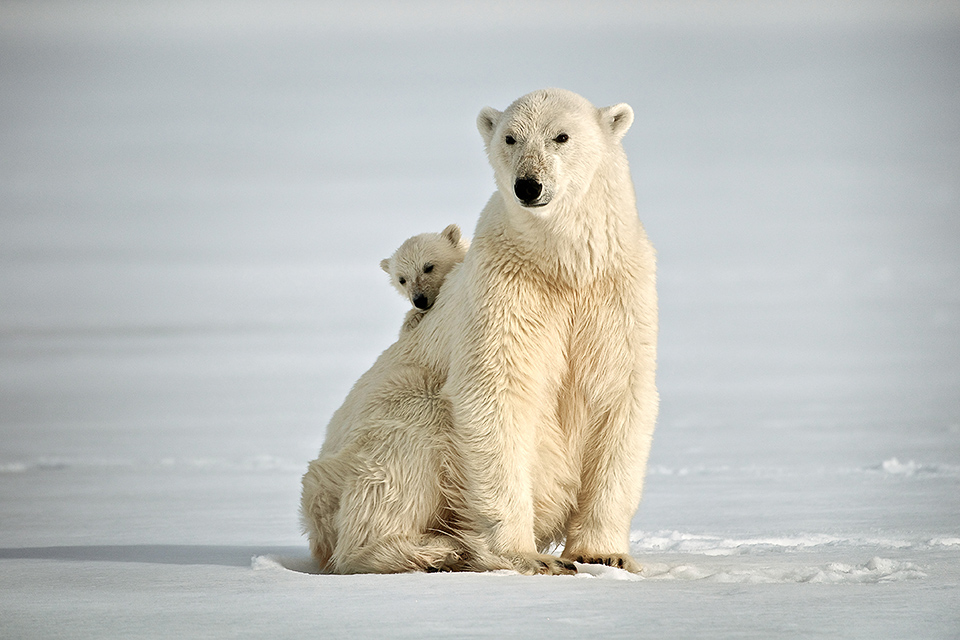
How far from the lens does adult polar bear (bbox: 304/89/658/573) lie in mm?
4359

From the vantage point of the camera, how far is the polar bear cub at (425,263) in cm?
561

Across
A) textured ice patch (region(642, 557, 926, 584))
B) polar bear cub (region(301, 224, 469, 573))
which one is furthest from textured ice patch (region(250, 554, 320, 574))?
textured ice patch (region(642, 557, 926, 584))

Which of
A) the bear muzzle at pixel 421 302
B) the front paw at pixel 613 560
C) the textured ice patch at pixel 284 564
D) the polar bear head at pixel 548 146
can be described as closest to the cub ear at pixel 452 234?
the bear muzzle at pixel 421 302

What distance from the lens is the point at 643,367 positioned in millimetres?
4543

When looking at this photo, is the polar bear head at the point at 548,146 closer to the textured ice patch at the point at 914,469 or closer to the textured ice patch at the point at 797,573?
the textured ice patch at the point at 797,573

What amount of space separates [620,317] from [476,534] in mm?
1141

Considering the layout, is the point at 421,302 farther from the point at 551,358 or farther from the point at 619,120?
the point at 619,120

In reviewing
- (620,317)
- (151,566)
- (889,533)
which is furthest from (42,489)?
(889,533)

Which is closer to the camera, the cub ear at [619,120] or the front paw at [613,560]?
the front paw at [613,560]

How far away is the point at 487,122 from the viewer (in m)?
4.77

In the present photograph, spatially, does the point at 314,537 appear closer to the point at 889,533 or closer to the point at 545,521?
the point at 545,521

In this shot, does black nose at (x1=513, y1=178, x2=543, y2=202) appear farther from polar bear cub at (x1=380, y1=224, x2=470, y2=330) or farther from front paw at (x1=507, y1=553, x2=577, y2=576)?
front paw at (x1=507, y1=553, x2=577, y2=576)

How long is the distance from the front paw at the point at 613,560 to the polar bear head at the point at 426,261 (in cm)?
169

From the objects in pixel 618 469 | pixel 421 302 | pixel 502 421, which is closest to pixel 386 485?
pixel 502 421
